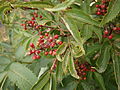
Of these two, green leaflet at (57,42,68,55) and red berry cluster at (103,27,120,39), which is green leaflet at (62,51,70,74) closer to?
green leaflet at (57,42,68,55)

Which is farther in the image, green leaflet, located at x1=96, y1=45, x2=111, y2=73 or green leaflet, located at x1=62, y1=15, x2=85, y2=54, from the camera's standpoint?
green leaflet, located at x1=96, y1=45, x2=111, y2=73

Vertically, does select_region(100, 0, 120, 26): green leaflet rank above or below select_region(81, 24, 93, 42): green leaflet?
above

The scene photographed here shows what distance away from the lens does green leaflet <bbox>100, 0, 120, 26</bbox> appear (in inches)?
30.0

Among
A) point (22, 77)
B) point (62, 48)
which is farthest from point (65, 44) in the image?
point (22, 77)

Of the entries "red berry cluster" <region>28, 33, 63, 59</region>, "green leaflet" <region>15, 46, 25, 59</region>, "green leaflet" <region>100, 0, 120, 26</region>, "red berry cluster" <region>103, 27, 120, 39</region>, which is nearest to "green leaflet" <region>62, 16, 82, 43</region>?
"green leaflet" <region>100, 0, 120, 26</region>

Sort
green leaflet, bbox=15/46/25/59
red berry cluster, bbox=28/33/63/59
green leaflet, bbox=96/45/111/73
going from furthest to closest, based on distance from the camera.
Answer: green leaflet, bbox=15/46/25/59 < green leaflet, bbox=96/45/111/73 < red berry cluster, bbox=28/33/63/59

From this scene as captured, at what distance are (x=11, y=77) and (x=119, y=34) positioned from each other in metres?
0.66

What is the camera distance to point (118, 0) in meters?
0.79

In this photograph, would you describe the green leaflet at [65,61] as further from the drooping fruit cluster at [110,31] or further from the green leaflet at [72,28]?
the drooping fruit cluster at [110,31]

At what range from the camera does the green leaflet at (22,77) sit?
1.11m

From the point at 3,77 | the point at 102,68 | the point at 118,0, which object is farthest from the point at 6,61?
the point at 118,0

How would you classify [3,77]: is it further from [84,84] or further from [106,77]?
[106,77]

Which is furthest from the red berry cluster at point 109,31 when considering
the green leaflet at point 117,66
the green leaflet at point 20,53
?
the green leaflet at point 20,53

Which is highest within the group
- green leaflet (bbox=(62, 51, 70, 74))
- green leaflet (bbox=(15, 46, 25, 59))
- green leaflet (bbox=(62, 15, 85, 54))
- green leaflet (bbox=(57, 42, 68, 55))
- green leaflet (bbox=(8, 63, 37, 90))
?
green leaflet (bbox=(62, 15, 85, 54))
